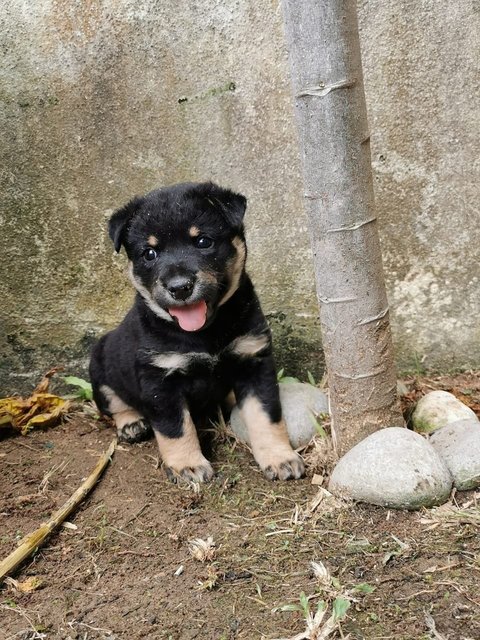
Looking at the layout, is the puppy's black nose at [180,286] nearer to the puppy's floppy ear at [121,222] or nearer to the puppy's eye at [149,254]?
the puppy's eye at [149,254]

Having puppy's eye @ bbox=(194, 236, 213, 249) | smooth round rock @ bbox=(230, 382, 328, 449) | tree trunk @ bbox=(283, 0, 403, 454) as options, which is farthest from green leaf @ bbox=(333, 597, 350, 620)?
puppy's eye @ bbox=(194, 236, 213, 249)

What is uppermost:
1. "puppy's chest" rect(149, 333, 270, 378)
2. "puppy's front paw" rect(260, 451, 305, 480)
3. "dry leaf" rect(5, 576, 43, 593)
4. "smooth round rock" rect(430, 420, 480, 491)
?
"puppy's chest" rect(149, 333, 270, 378)

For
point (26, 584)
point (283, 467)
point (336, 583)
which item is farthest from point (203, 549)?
point (283, 467)

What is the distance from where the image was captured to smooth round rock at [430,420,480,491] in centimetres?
295

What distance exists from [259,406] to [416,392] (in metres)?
0.98

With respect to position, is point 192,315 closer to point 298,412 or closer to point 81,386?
point 298,412

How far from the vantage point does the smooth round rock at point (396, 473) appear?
282 centimetres

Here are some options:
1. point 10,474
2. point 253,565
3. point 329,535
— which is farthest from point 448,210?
point 10,474

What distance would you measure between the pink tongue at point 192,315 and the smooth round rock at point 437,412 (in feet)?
3.94

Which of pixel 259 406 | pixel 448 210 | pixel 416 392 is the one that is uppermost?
pixel 448 210

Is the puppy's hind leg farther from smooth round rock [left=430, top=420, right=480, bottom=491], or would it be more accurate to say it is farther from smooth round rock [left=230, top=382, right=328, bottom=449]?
smooth round rock [left=430, top=420, right=480, bottom=491]

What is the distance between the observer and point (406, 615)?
2215mm

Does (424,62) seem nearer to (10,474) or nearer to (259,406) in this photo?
(259,406)

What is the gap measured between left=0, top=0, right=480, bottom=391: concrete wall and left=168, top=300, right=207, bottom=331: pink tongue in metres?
1.03
